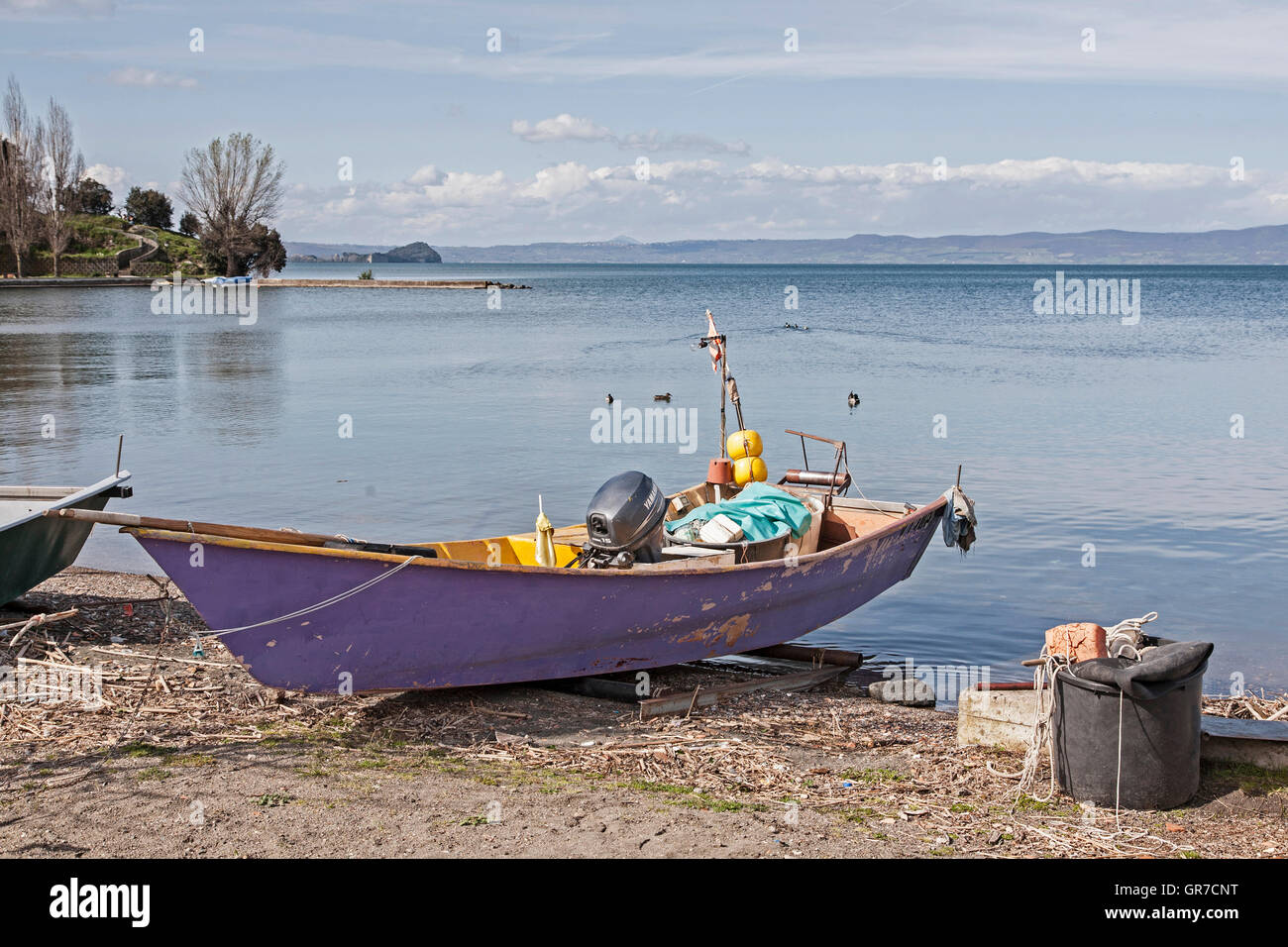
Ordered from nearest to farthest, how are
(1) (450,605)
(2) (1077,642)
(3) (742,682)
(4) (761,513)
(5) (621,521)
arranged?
(2) (1077,642), (1) (450,605), (5) (621,521), (3) (742,682), (4) (761,513)

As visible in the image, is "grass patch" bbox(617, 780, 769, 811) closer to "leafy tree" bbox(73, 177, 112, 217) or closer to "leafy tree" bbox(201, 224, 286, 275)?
"leafy tree" bbox(201, 224, 286, 275)

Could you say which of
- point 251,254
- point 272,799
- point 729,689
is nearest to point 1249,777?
point 729,689

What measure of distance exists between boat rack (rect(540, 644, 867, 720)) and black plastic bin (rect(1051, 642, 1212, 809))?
9.58 ft

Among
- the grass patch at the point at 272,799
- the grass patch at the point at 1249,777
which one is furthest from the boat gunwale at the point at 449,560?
the grass patch at the point at 1249,777

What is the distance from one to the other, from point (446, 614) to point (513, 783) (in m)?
1.51

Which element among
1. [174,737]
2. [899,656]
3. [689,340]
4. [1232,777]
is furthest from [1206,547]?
[689,340]

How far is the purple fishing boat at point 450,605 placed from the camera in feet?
23.2

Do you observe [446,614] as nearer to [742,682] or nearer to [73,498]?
[742,682]

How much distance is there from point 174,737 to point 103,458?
14.7 meters

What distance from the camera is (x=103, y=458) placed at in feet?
65.5

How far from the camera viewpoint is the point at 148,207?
9888 centimetres

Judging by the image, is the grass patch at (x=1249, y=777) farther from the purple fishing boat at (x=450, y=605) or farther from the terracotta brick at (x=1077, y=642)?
the purple fishing boat at (x=450, y=605)

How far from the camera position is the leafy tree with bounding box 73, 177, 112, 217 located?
93312 mm

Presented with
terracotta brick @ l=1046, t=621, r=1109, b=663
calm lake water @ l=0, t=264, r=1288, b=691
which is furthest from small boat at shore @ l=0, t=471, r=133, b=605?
terracotta brick @ l=1046, t=621, r=1109, b=663
